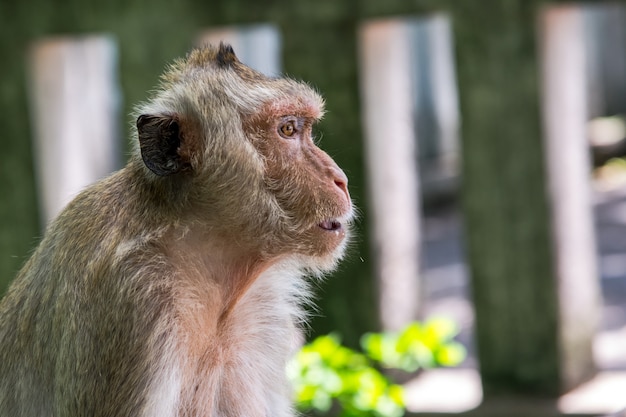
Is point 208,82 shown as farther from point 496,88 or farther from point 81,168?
point 81,168

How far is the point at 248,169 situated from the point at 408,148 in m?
4.53

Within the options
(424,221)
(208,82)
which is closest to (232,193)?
(208,82)

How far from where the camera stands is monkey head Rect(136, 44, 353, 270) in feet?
14.0

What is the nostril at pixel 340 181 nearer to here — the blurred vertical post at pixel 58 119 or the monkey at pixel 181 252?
the monkey at pixel 181 252

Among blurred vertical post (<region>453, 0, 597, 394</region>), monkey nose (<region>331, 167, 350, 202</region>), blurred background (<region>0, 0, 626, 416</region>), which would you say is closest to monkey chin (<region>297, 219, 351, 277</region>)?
monkey nose (<region>331, 167, 350, 202</region>)

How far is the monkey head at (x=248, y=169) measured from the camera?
4.26 meters

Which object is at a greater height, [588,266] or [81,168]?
[81,168]

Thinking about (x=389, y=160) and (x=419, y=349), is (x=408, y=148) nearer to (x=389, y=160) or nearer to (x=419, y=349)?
(x=389, y=160)

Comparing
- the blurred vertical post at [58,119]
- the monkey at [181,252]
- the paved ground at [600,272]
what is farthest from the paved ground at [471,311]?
the blurred vertical post at [58,119]

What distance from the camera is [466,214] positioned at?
8.21 meters

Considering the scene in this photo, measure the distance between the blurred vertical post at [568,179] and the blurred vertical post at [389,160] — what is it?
1.15 metres

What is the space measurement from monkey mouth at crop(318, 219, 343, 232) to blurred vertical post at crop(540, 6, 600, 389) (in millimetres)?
3808

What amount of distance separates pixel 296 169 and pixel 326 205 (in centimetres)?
16

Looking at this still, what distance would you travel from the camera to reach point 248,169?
4.28 metres
